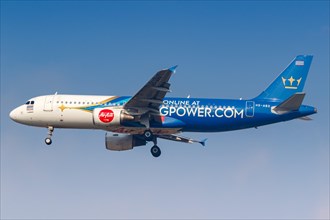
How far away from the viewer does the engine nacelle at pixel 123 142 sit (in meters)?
70.6

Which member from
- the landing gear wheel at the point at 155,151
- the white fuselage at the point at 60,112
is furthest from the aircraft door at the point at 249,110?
the white fuselage at the point at 60,112

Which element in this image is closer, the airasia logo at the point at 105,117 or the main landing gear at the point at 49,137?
the airasia logo at the point at 105,117

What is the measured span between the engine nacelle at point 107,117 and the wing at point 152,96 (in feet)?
4.18

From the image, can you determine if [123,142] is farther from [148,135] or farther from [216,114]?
[216,114]

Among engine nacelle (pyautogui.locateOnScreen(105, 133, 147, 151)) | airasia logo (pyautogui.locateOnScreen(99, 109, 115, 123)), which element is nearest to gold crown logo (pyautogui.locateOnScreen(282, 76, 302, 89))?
engine nacelle (pyautogui.locateOnScreen(105, 133, 147, 151))

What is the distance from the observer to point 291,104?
63.4 meters

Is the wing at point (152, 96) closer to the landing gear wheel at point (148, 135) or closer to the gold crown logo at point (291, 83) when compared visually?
the landing gear wheel at point (148, 135)

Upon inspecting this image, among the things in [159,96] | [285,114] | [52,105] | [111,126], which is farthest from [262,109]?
[52,105]

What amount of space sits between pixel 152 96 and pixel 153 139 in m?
5.76

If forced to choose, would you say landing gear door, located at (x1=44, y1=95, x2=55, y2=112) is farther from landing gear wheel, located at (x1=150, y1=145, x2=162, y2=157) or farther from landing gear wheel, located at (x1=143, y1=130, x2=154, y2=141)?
landing gear wheel, located at (x1=150, y1=145, x2=162, y2=157)

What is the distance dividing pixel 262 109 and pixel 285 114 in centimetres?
225

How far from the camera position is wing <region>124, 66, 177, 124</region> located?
200ft

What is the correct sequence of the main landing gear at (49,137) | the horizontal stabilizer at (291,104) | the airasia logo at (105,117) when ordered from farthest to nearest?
1. the main landing gear at (49,137)
2. the airasia logo at (105,117)
3. the horizontal stabilizer at (291,104)

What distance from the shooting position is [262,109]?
65.2 metres
